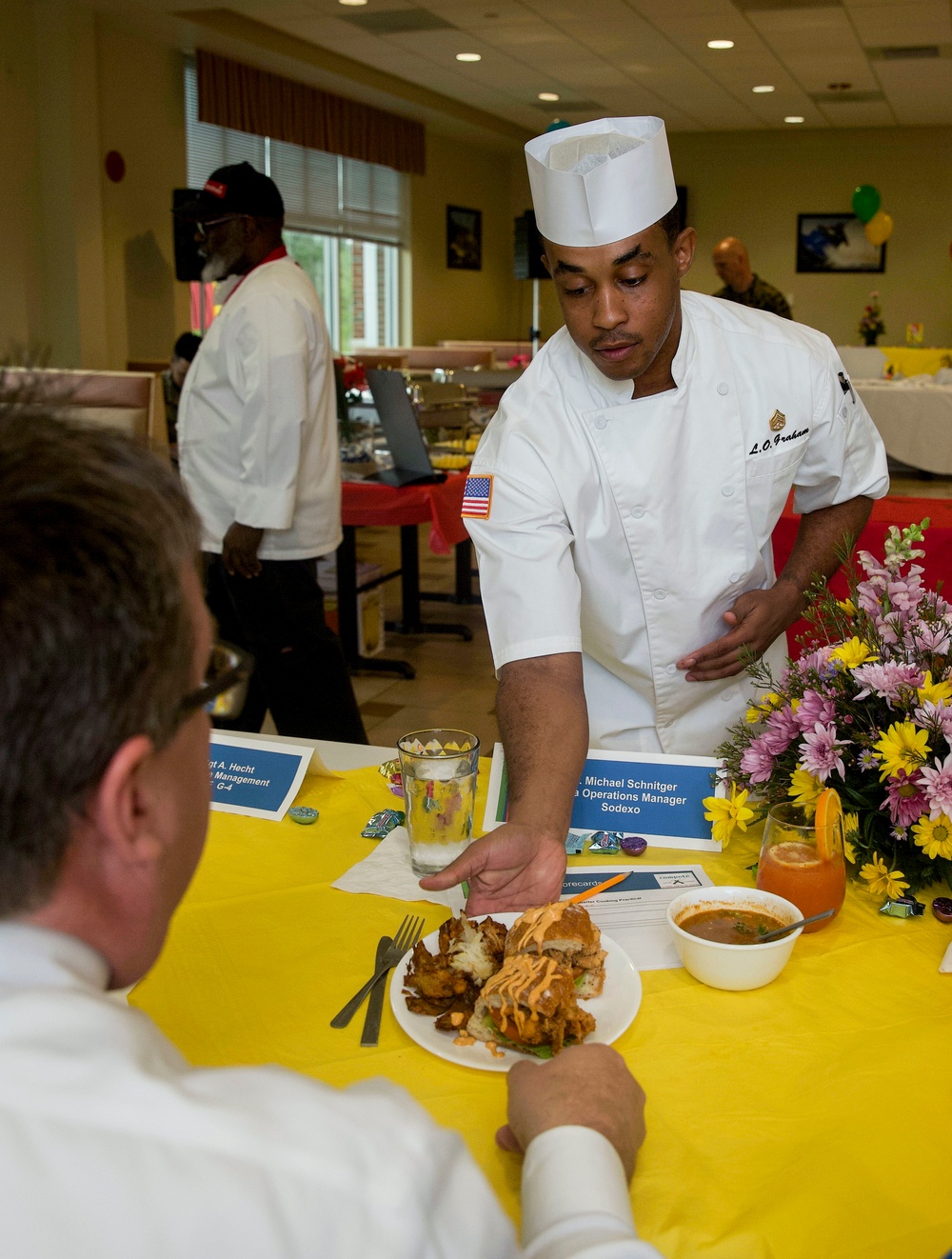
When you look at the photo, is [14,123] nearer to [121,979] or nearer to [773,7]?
[773,7]

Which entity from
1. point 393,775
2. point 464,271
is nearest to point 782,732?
point 393,775

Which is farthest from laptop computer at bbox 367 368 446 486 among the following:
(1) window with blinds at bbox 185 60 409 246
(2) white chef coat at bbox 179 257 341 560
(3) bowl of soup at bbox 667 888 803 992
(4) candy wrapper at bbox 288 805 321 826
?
(1) window with blinds at bbox 185 60 409 246

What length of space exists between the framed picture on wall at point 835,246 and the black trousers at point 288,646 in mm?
11706

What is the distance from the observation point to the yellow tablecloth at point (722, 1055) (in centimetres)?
80

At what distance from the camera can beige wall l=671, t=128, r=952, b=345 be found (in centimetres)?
1270

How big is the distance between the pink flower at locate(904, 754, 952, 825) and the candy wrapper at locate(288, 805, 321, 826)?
711 mm

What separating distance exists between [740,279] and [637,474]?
5.12 m

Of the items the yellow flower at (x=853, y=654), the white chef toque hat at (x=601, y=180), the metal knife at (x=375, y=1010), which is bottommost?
the metal knife at (x=375, y=1010)

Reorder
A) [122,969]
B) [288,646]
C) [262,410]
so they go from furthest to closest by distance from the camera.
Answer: [288,646] → [262,410] → [122,969]

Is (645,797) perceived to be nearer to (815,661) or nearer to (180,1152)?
(815,661)

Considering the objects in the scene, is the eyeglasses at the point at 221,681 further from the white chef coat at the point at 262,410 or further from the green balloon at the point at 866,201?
the green balloon at the point at 866,201

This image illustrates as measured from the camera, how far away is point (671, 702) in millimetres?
1692

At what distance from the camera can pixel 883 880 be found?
1.20m

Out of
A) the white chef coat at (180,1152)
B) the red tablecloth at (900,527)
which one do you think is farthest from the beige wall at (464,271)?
the white chef coat at (180,1152)
